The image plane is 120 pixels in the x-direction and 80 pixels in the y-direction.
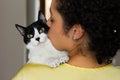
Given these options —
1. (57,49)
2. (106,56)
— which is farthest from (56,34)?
(106,56)

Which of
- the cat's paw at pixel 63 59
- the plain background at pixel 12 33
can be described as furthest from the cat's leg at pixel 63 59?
the plain background at pixel 12 33

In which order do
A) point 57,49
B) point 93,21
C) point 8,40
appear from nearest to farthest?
point 93,21 → point 57,49 → point 8,40

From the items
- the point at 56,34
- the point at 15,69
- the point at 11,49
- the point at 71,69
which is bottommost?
the point at 15,69

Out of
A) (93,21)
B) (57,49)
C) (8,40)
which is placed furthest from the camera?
(8,40)

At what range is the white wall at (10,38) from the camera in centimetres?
167

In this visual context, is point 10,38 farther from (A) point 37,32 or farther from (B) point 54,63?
(B) point 54,63

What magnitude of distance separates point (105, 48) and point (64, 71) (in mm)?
142

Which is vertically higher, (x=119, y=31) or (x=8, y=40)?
(x=119, y=31)

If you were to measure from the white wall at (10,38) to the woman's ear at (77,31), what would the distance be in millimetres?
869

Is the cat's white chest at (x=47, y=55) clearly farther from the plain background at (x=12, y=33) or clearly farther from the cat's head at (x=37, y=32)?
the plain background at (x=12, y=33)

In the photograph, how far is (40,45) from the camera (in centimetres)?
103

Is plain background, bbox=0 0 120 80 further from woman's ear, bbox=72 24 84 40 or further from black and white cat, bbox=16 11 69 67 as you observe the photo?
woman's ear, bbox=72 24 84 40

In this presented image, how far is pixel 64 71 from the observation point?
2.80 ft

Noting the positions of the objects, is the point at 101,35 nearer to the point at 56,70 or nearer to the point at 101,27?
the point at 101,27
